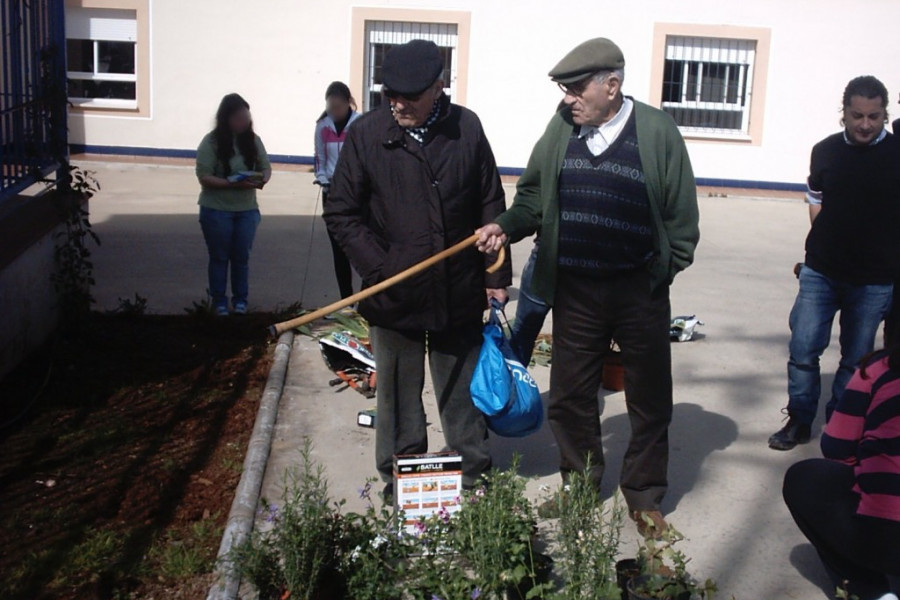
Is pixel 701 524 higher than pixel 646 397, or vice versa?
pixel 646 397

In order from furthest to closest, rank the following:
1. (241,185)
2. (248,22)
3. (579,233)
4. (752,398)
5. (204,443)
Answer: (248,22)
(241,185)
(752,398)
(204,443)
(579,233)

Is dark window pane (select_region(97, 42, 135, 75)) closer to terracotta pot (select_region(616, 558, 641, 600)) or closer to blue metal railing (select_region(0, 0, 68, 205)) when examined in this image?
blue metal railing (select_region(0, 0, 68, 205))

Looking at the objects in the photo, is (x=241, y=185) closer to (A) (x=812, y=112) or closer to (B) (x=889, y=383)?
(B) (x=889, y=383)

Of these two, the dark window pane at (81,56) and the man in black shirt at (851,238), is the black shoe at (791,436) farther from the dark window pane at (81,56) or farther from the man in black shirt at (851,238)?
the dark window pane at (81,56)

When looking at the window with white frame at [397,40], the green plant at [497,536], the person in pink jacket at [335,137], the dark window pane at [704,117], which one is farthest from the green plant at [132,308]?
the dark window pane at [704,117]

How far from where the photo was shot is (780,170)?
18.9 metres

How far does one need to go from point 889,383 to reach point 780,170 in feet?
52.4

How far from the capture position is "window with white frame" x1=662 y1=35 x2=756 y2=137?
1881 centimetres

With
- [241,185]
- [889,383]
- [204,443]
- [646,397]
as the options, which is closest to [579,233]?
[646,397]

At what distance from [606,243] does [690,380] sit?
292 cm

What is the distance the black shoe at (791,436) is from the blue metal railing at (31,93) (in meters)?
4.93

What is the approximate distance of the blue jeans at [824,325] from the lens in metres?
5.54

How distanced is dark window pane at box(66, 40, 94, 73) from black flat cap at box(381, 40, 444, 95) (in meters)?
15.7

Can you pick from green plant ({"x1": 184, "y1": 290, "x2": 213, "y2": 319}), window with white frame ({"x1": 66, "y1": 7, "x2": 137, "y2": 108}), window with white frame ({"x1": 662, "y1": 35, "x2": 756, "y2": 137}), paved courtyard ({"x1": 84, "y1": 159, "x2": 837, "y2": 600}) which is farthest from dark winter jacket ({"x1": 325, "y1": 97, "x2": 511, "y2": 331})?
window with white frame ({"x1": 66, "y1": 7, "x2": 137, "y2": 108})
